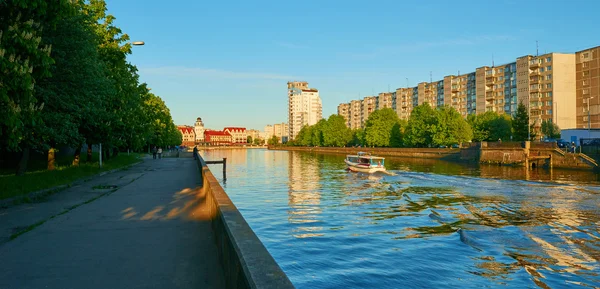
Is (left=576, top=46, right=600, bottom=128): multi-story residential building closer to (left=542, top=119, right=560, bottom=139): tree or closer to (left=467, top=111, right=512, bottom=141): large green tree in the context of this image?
(left=542, top=119, right=560, bottom=139): tree

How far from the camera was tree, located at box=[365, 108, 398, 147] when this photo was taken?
131 m

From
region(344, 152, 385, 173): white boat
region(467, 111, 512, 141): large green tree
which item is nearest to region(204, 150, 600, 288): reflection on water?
region(344, 152, 385, 173): white boat

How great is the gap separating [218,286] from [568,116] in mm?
126825

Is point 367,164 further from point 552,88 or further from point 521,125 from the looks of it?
point 552,88

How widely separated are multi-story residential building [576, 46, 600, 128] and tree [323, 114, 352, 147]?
70.3 meters

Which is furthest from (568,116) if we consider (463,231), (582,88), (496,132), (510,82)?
(463,231)

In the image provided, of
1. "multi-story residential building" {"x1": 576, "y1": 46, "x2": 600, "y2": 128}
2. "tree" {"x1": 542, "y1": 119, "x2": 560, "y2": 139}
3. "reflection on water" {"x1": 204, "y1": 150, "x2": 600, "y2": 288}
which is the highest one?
"multi-story residential building" {"x1": 576, "y1": 46, "x2": 600, "y2": 128}

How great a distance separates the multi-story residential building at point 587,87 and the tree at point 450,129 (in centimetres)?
2919

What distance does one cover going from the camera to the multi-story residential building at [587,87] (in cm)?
10662

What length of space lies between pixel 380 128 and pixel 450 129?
32261mm

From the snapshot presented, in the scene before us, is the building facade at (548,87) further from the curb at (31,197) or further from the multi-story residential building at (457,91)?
the curb at (31,197)

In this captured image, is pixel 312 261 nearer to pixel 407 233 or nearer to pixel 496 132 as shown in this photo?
pixel 407 233

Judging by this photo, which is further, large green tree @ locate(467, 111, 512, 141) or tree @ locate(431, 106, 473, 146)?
large green tree @ locate(467, 111, 512, 141)

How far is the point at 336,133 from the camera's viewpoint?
16800cm
